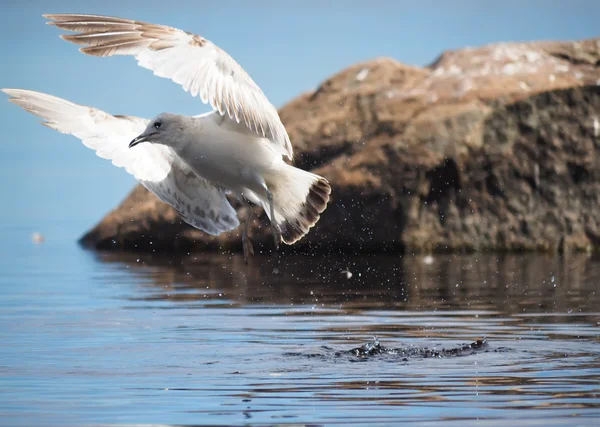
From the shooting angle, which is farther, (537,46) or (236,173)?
(537,46)

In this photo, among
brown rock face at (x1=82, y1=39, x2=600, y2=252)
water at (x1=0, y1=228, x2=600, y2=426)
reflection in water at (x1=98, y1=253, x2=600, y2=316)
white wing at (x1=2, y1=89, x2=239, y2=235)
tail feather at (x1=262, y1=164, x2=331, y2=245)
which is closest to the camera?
water at (x1=0, y1=228, x2=600, y2=426)

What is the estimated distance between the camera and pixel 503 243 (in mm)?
16297

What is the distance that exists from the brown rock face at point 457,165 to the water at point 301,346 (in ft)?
7.84

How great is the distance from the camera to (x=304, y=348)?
7125 mm

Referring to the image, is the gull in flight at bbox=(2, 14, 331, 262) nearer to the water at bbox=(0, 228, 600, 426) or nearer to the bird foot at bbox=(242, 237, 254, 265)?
the bird foot at bbox=(242, 237, 254, 265)

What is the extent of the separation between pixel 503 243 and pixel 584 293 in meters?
5.89

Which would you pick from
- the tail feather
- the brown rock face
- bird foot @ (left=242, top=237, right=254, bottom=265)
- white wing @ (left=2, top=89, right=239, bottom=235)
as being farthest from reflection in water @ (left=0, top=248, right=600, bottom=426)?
the brown rock face

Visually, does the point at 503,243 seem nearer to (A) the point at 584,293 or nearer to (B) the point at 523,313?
(A) the point at 584,293

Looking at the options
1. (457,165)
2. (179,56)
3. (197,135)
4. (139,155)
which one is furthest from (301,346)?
(457,165)

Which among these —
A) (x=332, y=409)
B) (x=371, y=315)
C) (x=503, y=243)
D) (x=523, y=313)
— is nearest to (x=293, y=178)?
(x=371, y=315)

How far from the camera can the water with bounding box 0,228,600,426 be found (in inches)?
198

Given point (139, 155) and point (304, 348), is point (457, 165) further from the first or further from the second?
point (304, 348)

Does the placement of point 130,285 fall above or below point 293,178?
below

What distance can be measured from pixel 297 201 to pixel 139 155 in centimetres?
137
